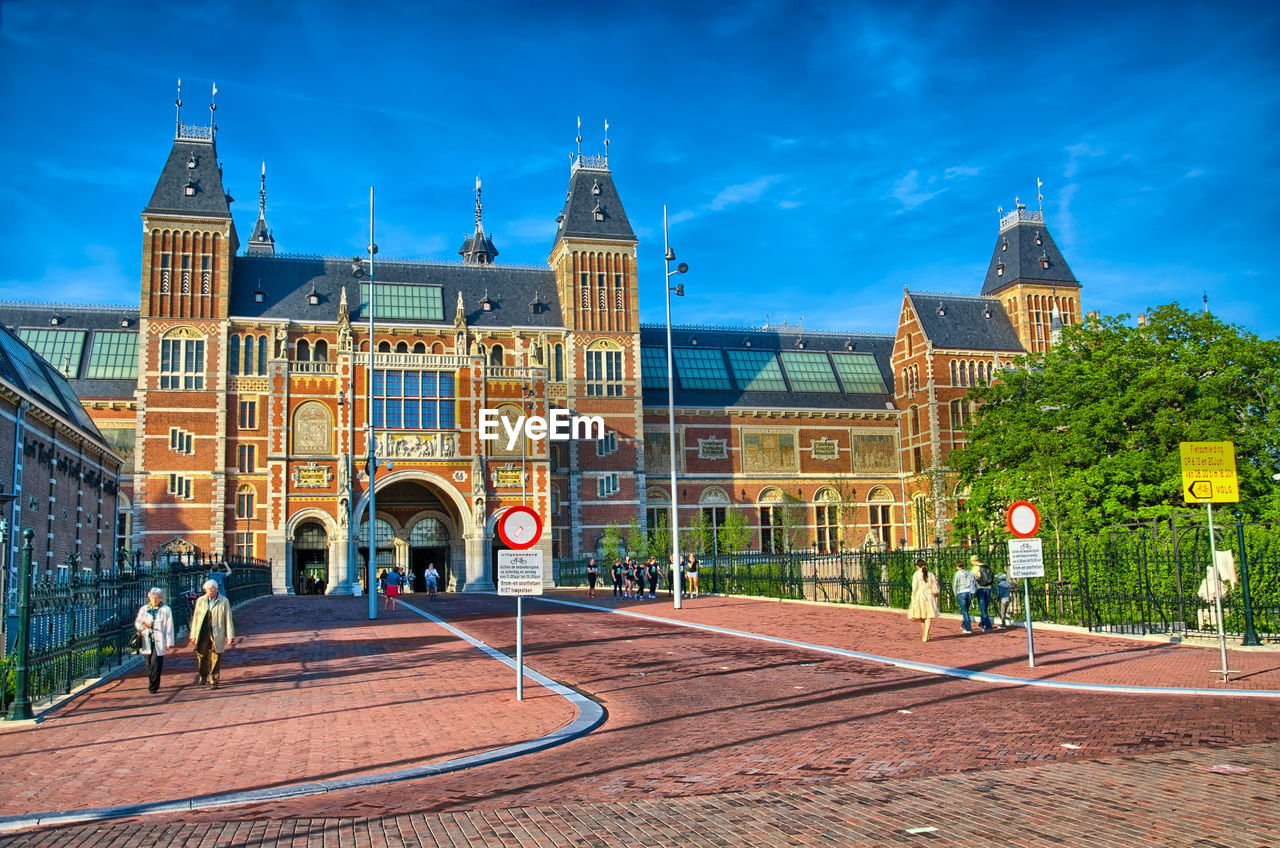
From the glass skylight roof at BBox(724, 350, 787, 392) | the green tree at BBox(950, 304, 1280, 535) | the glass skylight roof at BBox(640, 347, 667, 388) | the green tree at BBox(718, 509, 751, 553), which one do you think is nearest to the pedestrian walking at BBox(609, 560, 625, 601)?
the green tree at BBox(950, 304, 1280, 535)

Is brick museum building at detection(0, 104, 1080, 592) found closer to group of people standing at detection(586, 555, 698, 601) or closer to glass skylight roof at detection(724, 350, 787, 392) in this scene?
glass skylight roof at detection(724, 350, 787, 392)

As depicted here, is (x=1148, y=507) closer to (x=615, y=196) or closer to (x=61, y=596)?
(x=61, y=596)

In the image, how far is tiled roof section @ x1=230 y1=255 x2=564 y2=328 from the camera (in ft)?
186

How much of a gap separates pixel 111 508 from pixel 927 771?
4655 centimetres

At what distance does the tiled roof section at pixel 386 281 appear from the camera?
5659 cm

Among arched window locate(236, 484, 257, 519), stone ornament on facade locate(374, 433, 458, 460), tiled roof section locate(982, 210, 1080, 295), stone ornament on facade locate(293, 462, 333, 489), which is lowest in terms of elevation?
arched window locate(236, 484, 257, 519)

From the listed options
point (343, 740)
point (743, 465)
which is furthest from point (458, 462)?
point (343, 740)

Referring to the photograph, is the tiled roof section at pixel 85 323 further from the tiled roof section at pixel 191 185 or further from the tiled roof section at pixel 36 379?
the tiled roof section at pixel 36 379

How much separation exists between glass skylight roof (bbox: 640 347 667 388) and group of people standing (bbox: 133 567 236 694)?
5272 centimetres

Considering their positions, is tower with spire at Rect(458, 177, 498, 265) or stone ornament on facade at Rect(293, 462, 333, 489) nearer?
stone ornament on facade at Rect(293, 462, 333, 489)

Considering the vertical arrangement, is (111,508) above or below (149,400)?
below

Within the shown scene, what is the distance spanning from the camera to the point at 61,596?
13.3 metres

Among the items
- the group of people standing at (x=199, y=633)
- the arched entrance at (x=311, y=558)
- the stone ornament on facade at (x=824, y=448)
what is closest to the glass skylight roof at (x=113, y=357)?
the arched entrance at (x=311, y=558)

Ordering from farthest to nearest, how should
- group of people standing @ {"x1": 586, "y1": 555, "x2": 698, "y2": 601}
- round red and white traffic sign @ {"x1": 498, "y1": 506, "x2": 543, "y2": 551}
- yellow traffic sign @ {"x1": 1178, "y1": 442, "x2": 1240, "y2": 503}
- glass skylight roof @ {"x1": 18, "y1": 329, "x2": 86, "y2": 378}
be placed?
glass skylight roof @ {"x1": 18, "y1": 329, "x2": 86, "y2": 378}, group of people standing @ {"x1": 586, "y1": 555, "x2": 698, "y2": 601}, yellow traffic sign @ {"x1": 1178, "y1": 442, "x2": 1240, "y2": 503}, round red and white traffic sign @ {"x1": 498, "y1": 506, "x2": 543, "y2": 551}
